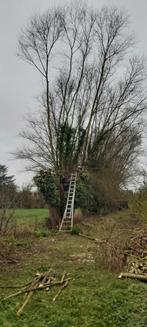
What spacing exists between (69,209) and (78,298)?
32.1 ft

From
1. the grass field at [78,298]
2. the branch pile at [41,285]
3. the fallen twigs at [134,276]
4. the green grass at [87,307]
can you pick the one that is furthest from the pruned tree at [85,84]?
the green grass at [87,307]

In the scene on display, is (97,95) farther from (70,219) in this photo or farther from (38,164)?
(70,219)

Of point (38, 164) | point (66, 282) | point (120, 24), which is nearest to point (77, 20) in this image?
point (120, 24)

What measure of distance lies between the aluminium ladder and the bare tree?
85.0 inches

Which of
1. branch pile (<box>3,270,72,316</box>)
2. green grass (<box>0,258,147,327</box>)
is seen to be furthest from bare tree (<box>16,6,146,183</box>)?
green grass (<box>0,258,147,327</box>)

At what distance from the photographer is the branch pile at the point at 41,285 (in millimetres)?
5137

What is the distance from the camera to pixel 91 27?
1933 centimetres

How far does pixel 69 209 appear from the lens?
1487 centimetres

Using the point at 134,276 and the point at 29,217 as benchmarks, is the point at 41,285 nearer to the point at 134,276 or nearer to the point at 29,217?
the point at 134,276

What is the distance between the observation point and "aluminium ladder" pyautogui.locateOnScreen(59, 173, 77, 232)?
13.7 m

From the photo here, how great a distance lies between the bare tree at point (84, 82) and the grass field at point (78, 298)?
409 inches

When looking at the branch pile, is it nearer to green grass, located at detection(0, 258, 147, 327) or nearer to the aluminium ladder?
green grass, located at detection(0, 258, 147, 327)

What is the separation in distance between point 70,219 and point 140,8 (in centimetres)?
818

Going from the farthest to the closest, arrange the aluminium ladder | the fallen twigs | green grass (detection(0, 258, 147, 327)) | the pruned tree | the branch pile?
1. the pruned tree
2. the aluminium ladder
3. the fallen twigs
4. the branch pile
5. green grass (detection(0, 258, 147, 327))
